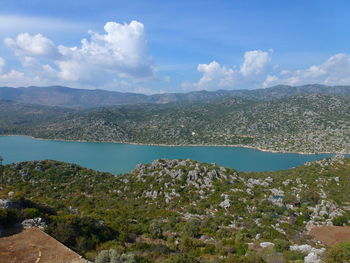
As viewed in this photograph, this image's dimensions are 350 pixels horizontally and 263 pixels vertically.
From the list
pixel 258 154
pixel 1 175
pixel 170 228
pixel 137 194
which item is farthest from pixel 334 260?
pixel 258 154

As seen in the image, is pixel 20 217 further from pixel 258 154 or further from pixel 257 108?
pixel 257 108

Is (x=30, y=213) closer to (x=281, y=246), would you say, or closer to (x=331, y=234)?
(x=281, y=246)

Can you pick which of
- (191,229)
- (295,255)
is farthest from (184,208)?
(295,255)

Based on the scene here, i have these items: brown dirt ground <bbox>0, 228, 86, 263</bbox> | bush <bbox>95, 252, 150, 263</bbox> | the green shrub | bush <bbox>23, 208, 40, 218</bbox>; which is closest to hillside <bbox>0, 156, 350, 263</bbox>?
bush <bbox>23, 208, 40, 218</bbox>

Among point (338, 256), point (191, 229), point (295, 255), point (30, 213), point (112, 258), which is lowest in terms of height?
point (191, 229)

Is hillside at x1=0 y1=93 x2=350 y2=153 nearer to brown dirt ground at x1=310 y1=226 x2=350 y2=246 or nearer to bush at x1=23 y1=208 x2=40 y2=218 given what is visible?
brown dirt ground at x1=310 y1=226 x2=350 y2=246

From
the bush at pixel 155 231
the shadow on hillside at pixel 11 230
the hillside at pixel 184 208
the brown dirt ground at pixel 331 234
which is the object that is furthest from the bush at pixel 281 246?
the shadow on hillside at pixel 11 230

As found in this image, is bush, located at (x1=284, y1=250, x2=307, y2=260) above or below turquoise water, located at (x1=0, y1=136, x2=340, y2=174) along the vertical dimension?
above
